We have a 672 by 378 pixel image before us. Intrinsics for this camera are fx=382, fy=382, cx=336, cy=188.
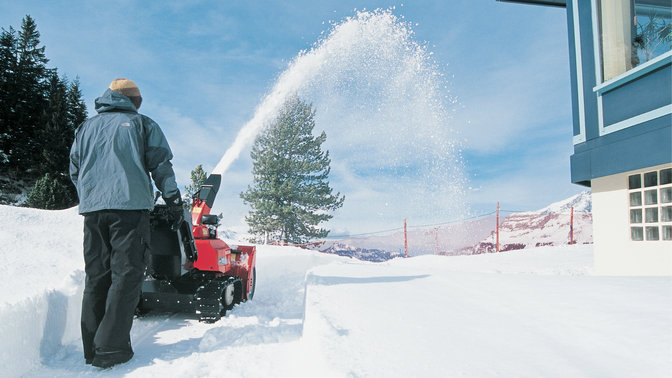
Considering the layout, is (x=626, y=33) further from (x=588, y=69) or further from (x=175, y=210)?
(x=175, y=210)

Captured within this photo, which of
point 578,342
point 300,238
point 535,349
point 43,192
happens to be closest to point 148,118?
point 535,349

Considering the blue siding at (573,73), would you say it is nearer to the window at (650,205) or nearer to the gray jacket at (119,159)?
the window at (650,205)

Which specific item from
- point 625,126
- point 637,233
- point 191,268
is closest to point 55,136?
point 191,268

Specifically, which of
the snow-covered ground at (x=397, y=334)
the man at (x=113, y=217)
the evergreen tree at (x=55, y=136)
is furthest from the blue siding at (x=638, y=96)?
the evergreen tree at (x=55, y=136)

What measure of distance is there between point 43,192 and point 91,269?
2394 cm

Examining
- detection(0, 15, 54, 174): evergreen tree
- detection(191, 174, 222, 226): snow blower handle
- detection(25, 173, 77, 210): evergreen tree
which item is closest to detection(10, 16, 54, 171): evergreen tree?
Result: detection(0, 15, 54, 174): evergreen tree

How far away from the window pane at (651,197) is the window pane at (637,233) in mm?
436

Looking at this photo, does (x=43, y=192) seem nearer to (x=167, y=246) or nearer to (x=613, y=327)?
(x=167, y=246)

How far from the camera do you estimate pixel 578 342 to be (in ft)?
6.73

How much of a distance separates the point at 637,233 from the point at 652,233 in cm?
24

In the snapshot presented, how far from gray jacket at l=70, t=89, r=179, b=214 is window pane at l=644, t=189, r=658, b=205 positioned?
6.54 metres

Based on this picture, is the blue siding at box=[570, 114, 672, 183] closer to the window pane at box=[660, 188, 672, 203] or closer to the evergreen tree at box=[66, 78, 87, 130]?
the window pane at box=[660, 188, 672, 203]

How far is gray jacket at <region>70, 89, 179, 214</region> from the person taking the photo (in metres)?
2.68

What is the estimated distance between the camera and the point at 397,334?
2197 millimetres
